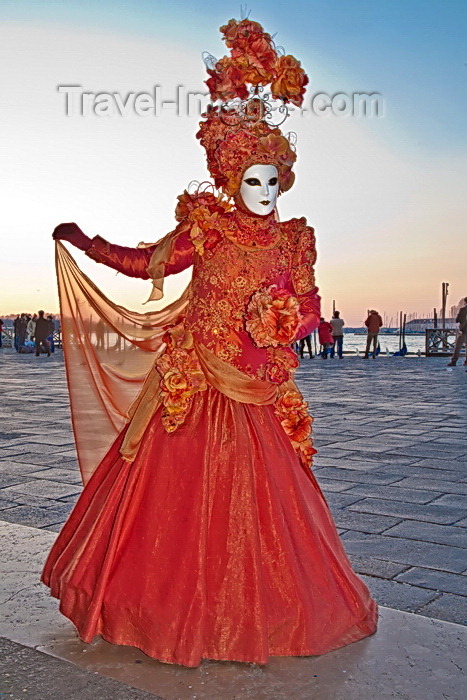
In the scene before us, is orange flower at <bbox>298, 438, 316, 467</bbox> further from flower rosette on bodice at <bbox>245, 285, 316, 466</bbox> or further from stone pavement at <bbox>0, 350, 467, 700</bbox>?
stone pavement at <bbox>0, 350, 467, 700</bbox>

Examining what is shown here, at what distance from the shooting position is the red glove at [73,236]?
2711mm

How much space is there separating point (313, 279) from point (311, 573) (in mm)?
968

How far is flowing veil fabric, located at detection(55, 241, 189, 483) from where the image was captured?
290 cm

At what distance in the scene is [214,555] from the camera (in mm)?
2334

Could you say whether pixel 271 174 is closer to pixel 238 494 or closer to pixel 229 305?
pixel 229 305

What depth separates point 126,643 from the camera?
237 cm

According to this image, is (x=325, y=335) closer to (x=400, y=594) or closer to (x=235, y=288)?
(x=400, y=594)

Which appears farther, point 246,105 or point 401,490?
point 401,490

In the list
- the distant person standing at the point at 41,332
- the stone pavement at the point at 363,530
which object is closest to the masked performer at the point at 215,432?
the stone pavement at the point at 363,530

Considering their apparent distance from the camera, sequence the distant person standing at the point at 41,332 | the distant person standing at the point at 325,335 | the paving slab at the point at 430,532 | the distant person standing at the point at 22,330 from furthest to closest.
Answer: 1. the distant person standing at the point at 22,330
2. the distant person standing at the point at 41,332
3. the distant person standing at the point at 325,335
4. the paving slab at the point at 430,532

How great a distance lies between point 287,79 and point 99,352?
1194 mm

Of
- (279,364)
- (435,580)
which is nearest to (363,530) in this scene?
(435,580)

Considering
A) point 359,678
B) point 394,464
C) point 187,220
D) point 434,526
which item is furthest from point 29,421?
point 359,678

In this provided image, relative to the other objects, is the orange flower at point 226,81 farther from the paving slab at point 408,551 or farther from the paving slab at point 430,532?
the paving slab at point 430,532
